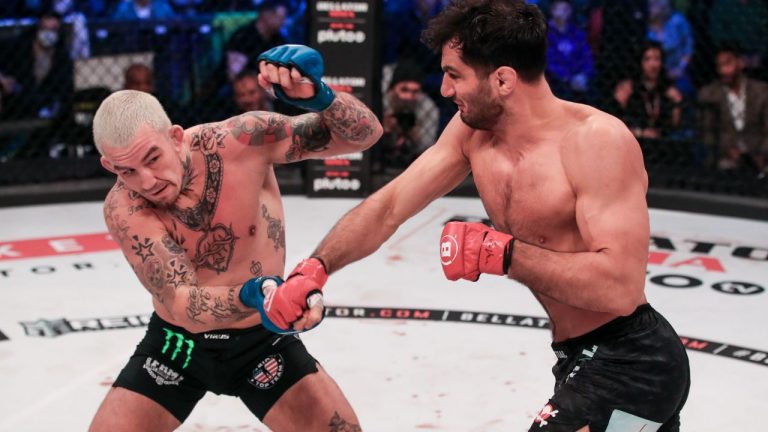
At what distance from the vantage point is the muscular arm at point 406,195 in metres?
2.84

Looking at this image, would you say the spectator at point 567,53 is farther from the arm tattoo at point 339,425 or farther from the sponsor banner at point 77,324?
the arm tattoo at point 339,425

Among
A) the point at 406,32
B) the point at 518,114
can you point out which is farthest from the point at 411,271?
the point at 518,114

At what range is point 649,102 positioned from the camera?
646 centimetres

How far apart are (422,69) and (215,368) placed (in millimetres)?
4031

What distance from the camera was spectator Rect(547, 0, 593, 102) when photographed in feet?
21.5

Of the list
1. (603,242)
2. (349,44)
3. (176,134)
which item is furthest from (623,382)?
(349,44)

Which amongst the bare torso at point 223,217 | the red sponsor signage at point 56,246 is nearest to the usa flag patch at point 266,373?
the bare torso at point 223,217

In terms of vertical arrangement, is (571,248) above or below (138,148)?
below

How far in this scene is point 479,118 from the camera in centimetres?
269

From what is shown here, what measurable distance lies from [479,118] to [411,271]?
266 centimetres

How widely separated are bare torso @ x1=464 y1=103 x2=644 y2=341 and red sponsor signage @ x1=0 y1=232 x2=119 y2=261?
11.0 feet

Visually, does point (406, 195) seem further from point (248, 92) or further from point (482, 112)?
point (248, 92)

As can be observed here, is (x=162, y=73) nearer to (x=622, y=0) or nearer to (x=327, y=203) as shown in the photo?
(x=327, y=203)

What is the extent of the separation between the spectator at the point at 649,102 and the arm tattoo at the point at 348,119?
12.4 feet
